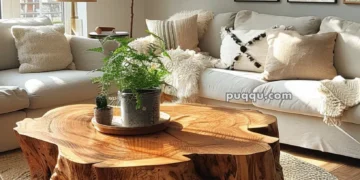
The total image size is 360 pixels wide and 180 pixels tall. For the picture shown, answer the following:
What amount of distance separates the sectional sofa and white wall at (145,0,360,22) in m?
0.25

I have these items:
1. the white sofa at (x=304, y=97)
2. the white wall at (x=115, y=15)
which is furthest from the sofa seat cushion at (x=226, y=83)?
the white wall at (x=115, y=15)

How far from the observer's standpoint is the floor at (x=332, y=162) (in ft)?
10.1

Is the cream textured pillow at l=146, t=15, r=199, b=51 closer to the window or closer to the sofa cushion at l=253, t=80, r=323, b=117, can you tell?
the sofa cushion at l=253, t=80, r=323, b=117

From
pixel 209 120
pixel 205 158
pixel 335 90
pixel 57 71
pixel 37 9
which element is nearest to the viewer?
pixel 205 158

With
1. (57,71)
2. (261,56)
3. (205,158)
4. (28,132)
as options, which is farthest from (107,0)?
(205,158)

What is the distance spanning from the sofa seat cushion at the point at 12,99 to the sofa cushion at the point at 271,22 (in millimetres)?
1881

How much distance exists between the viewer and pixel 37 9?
4.96m

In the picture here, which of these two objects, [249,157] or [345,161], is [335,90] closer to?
[345,161]

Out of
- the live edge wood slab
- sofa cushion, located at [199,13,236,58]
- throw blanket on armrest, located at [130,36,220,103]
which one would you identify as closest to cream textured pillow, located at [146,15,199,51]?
sofa cushion, located at [199,13,236,58]

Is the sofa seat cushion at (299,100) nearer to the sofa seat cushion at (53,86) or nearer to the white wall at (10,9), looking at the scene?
the sofa seat cushion at (53,86)

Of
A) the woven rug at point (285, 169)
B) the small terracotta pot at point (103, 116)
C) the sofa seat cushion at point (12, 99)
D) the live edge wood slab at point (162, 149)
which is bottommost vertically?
the woven rug at point (285, 169)

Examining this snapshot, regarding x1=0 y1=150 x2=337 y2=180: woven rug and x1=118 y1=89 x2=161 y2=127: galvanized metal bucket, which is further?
x1=0 y1=150 x2=337 y2=180: woven rug

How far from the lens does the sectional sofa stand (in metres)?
3.24

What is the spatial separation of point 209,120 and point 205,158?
0.49 meters
